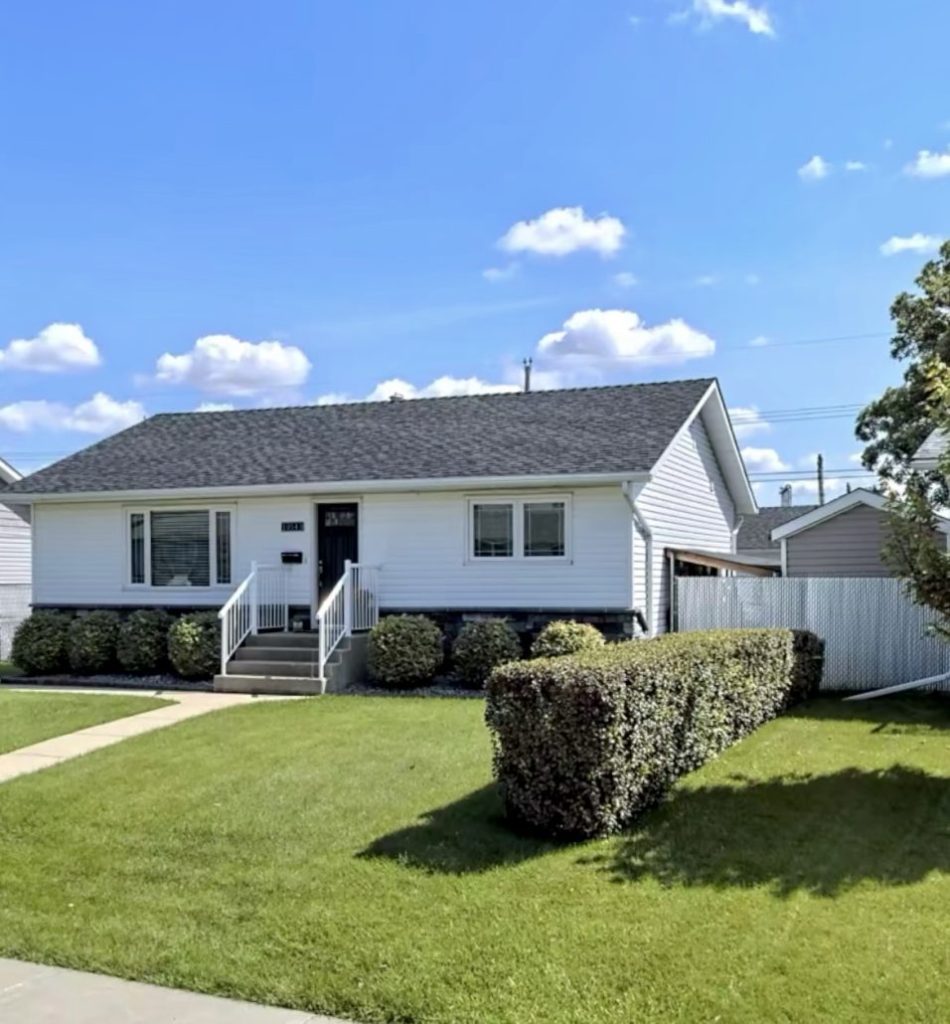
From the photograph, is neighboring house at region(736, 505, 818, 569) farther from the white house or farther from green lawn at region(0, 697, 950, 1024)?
green lawn at region(0, 697, 950, 1024)

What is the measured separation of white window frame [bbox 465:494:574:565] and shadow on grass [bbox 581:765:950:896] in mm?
7242

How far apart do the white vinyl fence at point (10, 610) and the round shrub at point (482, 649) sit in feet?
39.4

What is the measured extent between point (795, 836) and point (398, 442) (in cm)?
1181

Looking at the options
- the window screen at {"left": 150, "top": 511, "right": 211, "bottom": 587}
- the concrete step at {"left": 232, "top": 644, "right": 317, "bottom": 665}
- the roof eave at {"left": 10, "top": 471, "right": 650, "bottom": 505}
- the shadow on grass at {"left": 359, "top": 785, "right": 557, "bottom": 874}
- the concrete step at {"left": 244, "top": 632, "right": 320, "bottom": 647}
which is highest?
the roof eave at {"left": 10, "top": 471, "right": 650, "bottom": 505}

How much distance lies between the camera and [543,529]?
48.1 feet

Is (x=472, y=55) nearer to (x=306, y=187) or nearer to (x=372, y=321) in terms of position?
(x=306, y=187)

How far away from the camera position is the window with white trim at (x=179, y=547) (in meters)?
16.4

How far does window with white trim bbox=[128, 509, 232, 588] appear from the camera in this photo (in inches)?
645

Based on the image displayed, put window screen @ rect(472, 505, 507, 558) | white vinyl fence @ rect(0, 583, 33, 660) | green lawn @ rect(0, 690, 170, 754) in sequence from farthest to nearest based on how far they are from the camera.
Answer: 1. white vinyl fence @ rect(0, 583, 33, 660)
2. window screen @ rect(472, 505, 507, 558)
3. green lawn @ rect(0, 690, 170, 754)

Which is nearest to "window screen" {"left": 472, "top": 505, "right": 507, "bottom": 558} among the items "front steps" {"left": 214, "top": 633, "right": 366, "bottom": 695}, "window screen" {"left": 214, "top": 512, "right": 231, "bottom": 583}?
"front steps" {"left": 214, "top": 633, "right": 366, "bottom": 695}

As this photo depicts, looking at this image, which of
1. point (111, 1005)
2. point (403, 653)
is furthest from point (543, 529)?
point (111, 1005)

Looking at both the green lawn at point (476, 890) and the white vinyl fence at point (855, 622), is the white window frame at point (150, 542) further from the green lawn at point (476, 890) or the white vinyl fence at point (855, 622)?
the white vinyl fence at point (855, 622)

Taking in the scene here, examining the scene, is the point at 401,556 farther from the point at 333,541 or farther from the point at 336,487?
the point at 336,487

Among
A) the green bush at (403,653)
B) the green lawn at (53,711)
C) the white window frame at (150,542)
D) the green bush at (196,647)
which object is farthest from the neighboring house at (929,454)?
the white window frame at (150,542)
